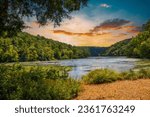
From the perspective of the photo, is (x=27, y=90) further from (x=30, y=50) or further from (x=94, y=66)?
(x=30, y=50)

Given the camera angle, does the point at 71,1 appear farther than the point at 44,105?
Yes

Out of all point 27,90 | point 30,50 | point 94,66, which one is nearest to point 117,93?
point 27,90

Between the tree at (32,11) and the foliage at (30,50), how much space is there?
202ft

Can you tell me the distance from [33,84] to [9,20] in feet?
10.9

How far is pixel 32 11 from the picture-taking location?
40.5 feet

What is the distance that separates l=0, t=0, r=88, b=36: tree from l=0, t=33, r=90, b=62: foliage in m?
61.5

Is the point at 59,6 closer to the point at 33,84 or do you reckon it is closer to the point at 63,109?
the point at 33,84

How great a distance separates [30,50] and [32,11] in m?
85.1

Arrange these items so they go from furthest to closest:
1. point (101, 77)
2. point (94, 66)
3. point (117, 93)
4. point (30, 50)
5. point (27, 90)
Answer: point (30, 50)
point (94, 66)
point (101, 77)
point (117, 93)
point (27, 90)

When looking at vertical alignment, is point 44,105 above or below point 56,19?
below

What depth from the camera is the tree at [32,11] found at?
11881mm

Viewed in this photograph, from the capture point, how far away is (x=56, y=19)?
12570 millimetres

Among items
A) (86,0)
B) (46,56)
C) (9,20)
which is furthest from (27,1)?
(46,56)

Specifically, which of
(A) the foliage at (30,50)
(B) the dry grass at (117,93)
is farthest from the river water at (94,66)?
(A) the foliage at (30,50)
